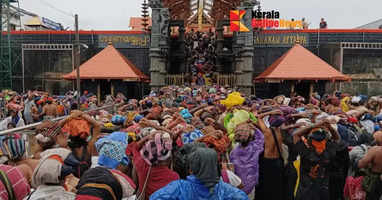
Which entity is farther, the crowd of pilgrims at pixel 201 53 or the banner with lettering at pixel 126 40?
the crowd of pilgrims at pixel 201 53

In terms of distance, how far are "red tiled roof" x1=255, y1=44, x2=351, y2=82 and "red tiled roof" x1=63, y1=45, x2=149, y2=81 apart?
8.69m

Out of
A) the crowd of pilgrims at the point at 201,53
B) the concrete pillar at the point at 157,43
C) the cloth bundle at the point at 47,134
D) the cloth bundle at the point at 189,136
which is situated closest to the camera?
the cloth bundle at the point at 47,134

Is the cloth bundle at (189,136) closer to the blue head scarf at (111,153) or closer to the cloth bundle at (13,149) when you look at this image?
the blue head scarf at (111,153)

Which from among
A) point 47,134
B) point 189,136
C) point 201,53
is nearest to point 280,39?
point 201,53

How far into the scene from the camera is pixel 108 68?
18047 mm

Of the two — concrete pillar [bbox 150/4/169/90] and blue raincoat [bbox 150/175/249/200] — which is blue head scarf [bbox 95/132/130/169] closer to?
blue raincoat [bbox 150/175/249/200]

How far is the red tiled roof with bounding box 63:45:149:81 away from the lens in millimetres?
17375

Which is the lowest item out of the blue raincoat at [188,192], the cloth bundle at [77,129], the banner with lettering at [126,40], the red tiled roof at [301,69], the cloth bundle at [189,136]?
the blue raincoat at [188,192]

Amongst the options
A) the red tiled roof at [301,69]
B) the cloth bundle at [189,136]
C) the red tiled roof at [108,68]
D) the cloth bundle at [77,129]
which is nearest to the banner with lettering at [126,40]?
the red tiled roof at [108,68]

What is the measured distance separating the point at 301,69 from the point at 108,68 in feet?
40.7

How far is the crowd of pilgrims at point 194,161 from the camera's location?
7.70 feet

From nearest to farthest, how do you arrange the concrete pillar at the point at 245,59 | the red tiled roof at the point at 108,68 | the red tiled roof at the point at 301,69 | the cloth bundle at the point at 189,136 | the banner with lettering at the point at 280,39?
the cloth bundle at the point at 189,136, the red tiled roof at the point at 301,69, the red tiled roof at the point at 108,68, the concrete pillar at the point at 245,59, the banner with lettering at the point at 280,39

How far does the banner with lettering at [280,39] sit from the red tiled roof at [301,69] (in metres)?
1.15

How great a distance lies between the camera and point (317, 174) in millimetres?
3871
